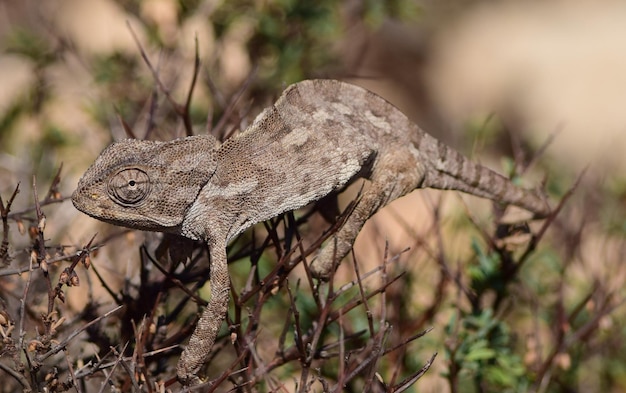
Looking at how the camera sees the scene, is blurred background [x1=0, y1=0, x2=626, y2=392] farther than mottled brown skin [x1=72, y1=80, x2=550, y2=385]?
Yes

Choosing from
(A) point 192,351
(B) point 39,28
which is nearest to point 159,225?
(A) point 192,351

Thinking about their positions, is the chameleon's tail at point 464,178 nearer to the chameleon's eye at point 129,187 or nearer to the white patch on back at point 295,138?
the white patch on back at point 295,138

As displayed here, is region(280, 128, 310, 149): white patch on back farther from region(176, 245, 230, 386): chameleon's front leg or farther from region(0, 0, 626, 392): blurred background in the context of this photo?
region(176, 245, 230, 386): chameleon's front leg

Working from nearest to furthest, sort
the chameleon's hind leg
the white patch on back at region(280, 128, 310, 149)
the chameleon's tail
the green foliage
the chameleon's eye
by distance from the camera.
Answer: the chameleon's eye, the white patch on back at region(280, 128, 310, 149), the chameleon's hind leg, the chameleon's tail, the green foliage

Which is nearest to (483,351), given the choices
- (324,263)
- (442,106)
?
(324,263)

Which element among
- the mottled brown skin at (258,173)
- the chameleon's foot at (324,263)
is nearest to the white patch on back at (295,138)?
the mottled brown skin at (258,173)

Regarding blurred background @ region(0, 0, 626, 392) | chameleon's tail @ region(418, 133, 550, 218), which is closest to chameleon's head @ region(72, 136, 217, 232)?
blurred background @ region(0, 0, 626, 392)

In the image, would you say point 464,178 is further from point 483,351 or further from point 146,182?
point 146,182

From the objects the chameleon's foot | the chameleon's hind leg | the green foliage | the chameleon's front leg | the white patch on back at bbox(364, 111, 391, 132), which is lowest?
the green foliage
